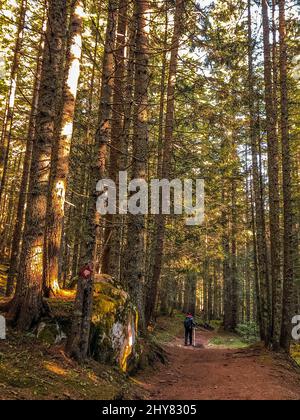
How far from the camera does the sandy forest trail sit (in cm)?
784

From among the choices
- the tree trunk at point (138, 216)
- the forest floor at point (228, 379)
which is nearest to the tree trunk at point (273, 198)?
the forest floor at point (228, 379)

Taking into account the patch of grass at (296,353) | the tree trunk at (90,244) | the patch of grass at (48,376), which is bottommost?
the patch of grass at (296,353)

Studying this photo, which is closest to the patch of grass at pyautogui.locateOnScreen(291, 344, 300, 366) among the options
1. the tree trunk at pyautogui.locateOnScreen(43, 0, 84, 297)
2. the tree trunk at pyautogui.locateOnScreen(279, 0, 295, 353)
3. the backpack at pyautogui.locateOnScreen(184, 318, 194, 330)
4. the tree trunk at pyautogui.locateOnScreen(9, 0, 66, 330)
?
the tree trunk at pyautogui.locateOnScreen(279, 0, 295, 353)

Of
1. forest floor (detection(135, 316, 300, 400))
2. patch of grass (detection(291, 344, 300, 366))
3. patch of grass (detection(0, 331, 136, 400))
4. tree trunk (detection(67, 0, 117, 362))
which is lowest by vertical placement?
patch of grass (detection(291, 344, 300, 366))

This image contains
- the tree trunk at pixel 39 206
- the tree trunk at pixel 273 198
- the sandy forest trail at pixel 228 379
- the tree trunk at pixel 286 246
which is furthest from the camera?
the tree trunk at pixel 273 198

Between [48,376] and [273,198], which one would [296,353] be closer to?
[273,198]

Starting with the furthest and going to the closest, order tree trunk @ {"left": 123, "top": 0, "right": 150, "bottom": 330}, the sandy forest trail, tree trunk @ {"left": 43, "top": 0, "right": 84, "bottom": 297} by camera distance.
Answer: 1. tree trunk @ {"left": 123, "top": 0, "right": 150, "bottom": 330}
2. tree trunk @ {"left": 43, "top": 0, "right": 84, "bottom": 297}
3. the sandy forest trail

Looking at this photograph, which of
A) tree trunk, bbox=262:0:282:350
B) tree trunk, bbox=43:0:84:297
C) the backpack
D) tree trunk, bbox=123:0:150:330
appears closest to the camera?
tree trunk, bbox=43:0:84:297

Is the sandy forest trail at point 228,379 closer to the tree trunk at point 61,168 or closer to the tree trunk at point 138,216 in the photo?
the tree trunk at point 138,216

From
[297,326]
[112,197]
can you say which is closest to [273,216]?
[112,197]

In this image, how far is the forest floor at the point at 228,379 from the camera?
7848 mm

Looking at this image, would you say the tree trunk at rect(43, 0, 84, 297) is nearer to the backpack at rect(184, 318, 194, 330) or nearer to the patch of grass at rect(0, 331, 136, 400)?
the patch of grass at rect(0, 331, 136, 400)

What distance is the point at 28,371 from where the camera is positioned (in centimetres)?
570

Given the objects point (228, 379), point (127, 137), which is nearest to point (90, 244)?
→ point (228, 379)
